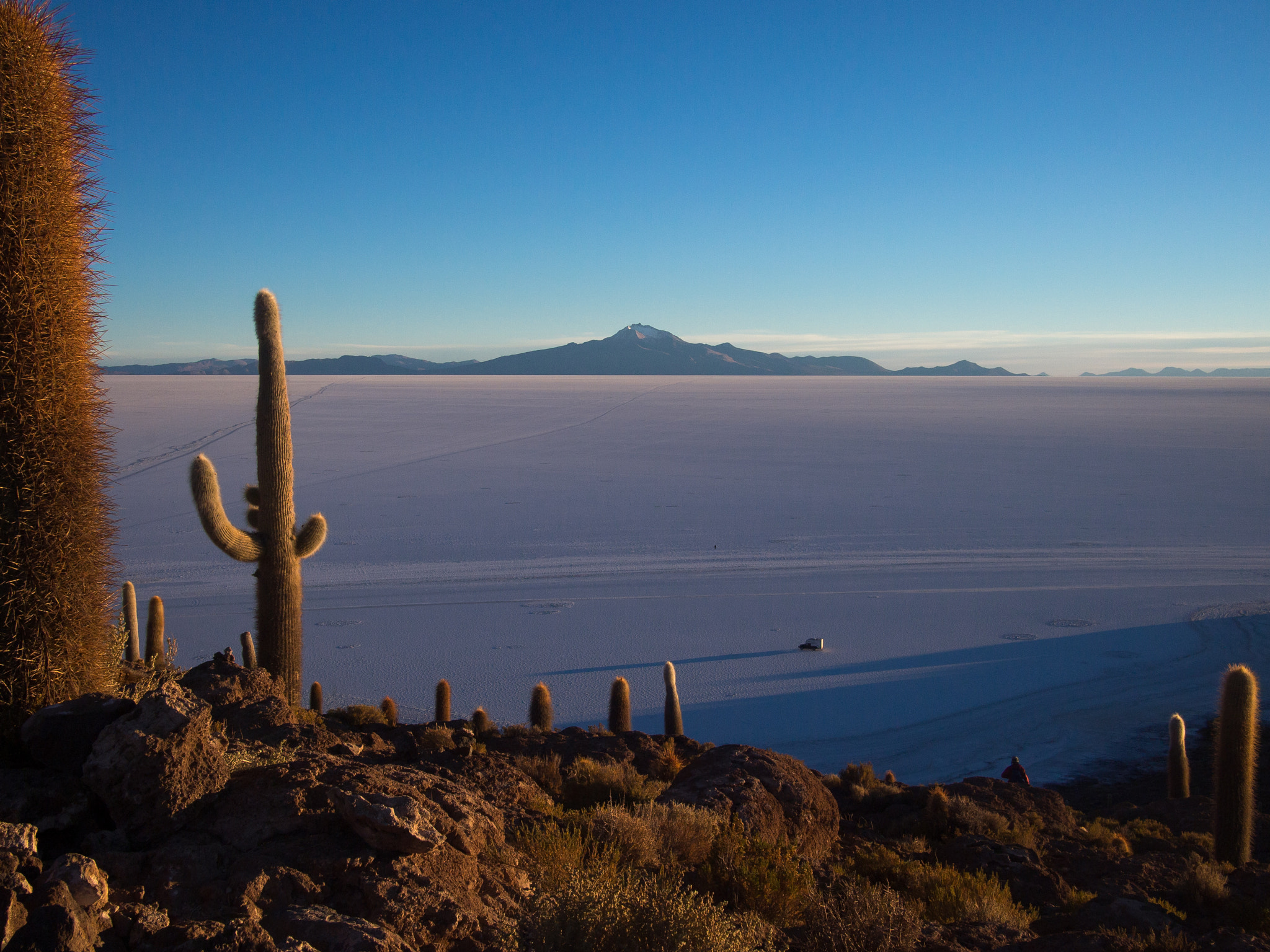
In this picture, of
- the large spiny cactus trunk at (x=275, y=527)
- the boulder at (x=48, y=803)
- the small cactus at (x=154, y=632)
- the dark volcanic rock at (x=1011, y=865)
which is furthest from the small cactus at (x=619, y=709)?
the boulder at (x=48, y=803)

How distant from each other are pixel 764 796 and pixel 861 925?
2.38 metres

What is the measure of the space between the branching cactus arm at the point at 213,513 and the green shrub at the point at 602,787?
12.9ft

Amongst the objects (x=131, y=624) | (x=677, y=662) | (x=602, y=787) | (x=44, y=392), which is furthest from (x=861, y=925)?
(x=131, y=624)

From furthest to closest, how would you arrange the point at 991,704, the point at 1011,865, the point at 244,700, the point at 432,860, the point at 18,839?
the point at 991,704 < the point at 1011,865 < the point at 244,700 < the point at 432,860 < the point at 18,839

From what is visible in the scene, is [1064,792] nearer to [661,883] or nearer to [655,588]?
[661,883]

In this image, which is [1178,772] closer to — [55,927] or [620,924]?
[620,924]

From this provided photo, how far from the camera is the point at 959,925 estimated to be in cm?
451

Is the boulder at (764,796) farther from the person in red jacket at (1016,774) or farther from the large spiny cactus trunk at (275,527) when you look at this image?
the large spiny cactus trunk at (275,527)

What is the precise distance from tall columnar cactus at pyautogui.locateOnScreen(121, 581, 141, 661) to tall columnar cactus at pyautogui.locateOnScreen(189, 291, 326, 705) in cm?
309

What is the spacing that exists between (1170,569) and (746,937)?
2213 centimetres

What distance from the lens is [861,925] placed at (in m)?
3.96

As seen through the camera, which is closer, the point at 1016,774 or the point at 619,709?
the point at 1016,774

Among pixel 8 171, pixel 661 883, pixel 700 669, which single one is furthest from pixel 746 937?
pixel 700 669

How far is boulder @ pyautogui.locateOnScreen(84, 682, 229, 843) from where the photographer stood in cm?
388
